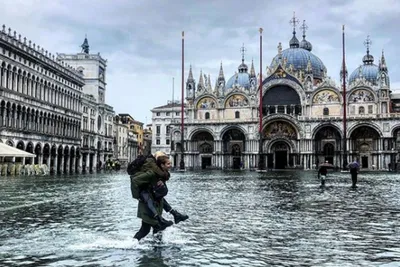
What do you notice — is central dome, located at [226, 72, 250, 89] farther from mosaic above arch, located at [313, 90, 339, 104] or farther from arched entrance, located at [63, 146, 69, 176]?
arched entrance, located at [63, 146, 69, 176]

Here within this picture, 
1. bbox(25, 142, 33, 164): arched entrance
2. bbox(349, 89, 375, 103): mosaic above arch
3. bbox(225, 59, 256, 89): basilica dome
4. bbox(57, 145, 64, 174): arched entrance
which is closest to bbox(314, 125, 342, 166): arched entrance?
bbox(349, 89, 375, 103): mosaic above arch

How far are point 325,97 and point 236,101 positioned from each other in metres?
15.4

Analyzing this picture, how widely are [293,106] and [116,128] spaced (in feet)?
130

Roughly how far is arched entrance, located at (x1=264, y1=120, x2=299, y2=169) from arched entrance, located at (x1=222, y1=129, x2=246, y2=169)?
5243 millimetres

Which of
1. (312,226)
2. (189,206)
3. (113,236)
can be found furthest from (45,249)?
(189,206)

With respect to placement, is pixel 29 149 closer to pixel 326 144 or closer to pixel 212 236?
pixel 326 144

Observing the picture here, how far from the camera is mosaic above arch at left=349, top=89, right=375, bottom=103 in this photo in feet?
261

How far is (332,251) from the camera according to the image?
26.6 feet

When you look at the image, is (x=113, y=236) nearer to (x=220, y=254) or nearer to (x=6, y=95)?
(x=220, y=254)

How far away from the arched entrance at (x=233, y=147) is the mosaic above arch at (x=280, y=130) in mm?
5312

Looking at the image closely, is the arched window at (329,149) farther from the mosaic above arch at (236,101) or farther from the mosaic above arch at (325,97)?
the mosaic above arch at (236,101)

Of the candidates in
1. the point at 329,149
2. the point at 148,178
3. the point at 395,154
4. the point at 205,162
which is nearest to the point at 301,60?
the point at 329,149

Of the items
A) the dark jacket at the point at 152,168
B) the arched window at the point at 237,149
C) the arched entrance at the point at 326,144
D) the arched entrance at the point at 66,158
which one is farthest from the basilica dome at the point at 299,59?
the dark jacket at the point at 152,168

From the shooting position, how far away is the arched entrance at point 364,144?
7825cm
